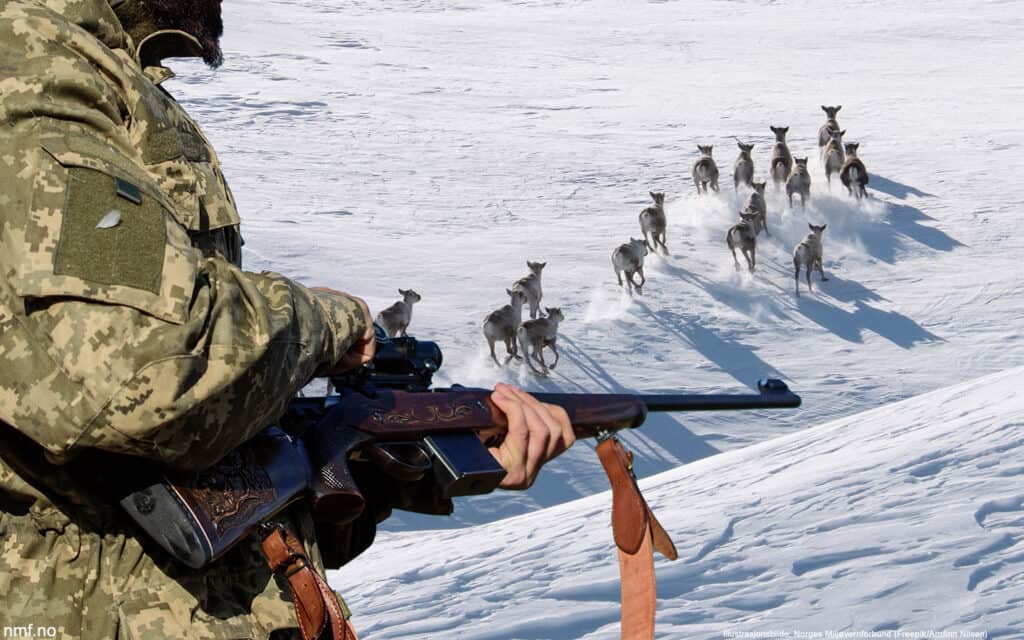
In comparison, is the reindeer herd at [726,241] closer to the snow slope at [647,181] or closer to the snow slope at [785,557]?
the snow slope at [647,181]

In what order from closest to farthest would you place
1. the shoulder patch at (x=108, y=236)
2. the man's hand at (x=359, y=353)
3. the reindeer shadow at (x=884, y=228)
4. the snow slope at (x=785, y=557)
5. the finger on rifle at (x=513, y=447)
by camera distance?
the shoulder patch at (x=108, y=236) < the man's hand at (x=359, y=353) < the finger on rifle at (x=513, y=447) < the snow slope at (x=785, y=557) < the reindeer shadow at (x=884, y=228)

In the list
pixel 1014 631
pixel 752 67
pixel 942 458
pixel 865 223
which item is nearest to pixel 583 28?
pixel 752 67

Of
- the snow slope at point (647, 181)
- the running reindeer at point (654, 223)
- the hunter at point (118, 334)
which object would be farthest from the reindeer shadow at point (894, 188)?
the hunter at point (118, 334)

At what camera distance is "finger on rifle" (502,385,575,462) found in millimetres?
2121

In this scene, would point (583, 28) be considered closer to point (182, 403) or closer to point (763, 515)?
point (763, 515)

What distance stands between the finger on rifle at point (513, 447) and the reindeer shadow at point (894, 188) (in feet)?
38.0

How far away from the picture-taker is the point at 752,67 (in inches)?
778

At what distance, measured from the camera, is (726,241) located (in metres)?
11.8

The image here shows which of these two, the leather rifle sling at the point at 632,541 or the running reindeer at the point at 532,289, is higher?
the leather rifle sling at the point at 632,541

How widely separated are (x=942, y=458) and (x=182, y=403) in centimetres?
423

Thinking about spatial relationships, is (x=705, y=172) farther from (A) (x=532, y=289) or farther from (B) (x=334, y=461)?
(B) (x=334, y=461)

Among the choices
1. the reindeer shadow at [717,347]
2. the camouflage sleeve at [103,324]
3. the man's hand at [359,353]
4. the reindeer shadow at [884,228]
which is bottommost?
the reindeer shadow at [717,347]

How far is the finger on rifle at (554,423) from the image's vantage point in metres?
2.12

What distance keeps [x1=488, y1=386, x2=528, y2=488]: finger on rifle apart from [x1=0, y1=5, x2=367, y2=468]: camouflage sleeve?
581 millimetres
